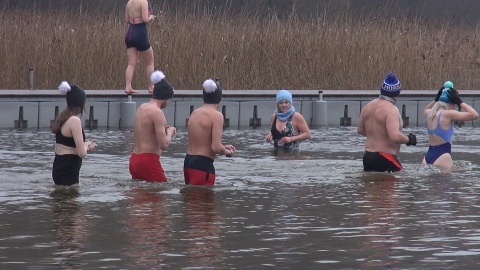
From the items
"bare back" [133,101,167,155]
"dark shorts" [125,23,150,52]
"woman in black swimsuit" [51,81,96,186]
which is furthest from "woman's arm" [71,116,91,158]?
"dark shorts" [125,23,150,52]

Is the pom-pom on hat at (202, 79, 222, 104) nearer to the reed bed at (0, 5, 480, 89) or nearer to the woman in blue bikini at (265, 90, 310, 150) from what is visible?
the woman in blue bikini at (265, 90, 310, 150)

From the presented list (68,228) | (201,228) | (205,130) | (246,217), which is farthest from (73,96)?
(201,228)

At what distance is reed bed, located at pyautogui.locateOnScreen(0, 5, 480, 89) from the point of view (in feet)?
89.9

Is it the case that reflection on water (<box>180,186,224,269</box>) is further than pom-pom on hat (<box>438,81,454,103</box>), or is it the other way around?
pom-pom on hat (<box>438,81,454,103</box>)

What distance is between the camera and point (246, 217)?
12.1m

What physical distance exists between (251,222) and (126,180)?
3.24 meters

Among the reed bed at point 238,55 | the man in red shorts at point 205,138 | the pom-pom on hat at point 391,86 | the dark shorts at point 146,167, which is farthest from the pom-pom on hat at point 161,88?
the reed bed at point 238,55

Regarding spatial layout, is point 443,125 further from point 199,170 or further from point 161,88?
point 161,88

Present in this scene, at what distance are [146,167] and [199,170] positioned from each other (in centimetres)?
53

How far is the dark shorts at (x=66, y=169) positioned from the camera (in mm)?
13883

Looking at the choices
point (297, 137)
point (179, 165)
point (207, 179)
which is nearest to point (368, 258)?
point (207, 179)

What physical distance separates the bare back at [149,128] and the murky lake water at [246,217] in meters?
0.38

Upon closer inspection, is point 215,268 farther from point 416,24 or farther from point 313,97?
point 416,24

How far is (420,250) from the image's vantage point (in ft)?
33.7
